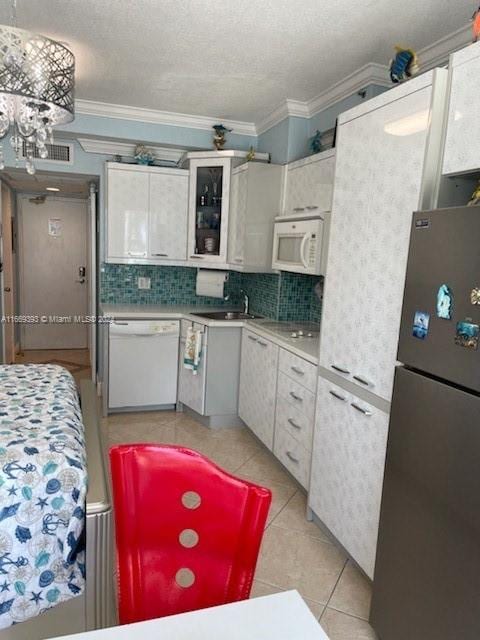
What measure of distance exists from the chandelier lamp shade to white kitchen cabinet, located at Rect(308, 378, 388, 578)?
1.90m

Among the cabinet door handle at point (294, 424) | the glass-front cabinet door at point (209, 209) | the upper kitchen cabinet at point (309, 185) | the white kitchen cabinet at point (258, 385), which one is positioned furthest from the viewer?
the glass-front cabinet door at point (209, 209)

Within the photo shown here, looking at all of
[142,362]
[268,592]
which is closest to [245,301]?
[142,362]

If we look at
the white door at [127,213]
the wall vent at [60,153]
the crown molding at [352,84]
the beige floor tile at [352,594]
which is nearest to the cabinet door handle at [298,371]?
the beige floor tile at [352,594]

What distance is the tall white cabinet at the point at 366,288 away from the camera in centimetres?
168

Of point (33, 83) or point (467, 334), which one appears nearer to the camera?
point (467, 334)

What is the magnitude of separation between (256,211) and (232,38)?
1381 mm

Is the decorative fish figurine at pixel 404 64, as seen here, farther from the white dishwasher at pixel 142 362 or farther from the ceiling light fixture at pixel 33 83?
the white dishwasher at pixel 142 362

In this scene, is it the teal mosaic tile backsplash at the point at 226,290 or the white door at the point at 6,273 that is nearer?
the teal mosaic tile backsplash at the point at 226,290

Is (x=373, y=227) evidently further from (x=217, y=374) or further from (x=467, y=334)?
(x=217, y=374)

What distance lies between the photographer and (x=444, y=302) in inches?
Answer: 54.5

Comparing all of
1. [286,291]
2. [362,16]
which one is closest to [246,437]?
[286,291]

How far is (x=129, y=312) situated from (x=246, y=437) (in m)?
1.41

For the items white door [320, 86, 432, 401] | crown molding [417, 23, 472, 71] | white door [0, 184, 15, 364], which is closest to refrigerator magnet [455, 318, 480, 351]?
white door [320, 86, 432, 401]

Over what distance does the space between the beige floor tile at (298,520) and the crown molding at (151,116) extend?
3022 millimetres
